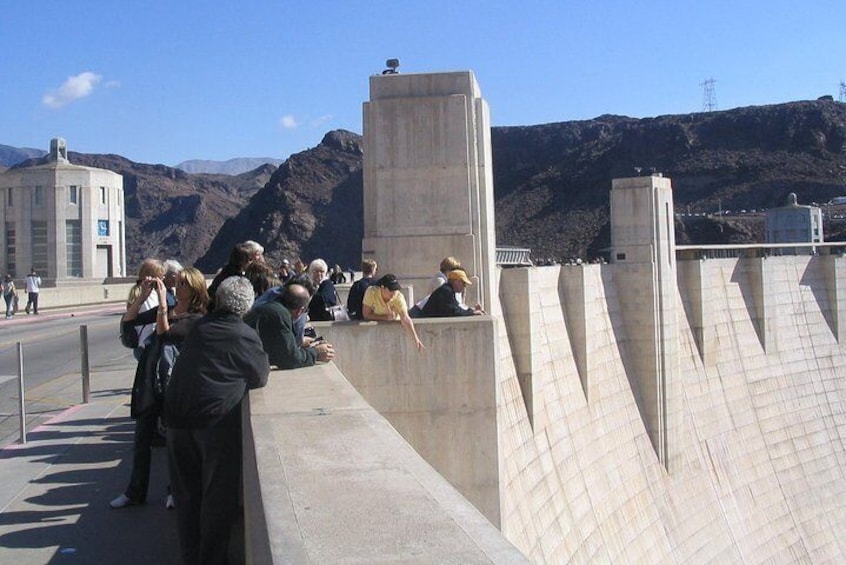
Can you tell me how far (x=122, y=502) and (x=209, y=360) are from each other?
98.2 inches

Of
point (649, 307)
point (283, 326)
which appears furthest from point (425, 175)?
point (649, 307)

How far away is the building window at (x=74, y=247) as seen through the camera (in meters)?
41.9

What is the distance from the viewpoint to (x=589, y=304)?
1450 centimetres

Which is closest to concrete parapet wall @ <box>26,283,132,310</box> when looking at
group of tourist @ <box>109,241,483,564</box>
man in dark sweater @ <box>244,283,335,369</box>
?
group of tourist @ <box>109,241,483,564</box>

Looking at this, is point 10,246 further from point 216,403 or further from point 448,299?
point 216,403

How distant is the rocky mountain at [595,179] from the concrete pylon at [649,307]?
64618 millimetres

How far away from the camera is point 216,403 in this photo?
13.9ft

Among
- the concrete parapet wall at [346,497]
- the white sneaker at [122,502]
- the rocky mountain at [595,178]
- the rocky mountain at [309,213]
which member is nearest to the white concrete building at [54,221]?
the white sneaker at [122,502]

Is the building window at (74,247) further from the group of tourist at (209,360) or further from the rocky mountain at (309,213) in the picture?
the rocky mountain at (309,213)

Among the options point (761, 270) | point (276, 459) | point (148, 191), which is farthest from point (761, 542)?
point (148, 191)

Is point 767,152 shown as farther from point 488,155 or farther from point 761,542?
point 488,155

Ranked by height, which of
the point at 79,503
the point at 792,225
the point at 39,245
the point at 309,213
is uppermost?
the point at 309,213

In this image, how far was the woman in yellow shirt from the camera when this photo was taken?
7.21 meters

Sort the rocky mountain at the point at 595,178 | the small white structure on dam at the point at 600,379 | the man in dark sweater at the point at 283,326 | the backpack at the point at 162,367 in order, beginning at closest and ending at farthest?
the man in dark sweater at the point at 283,326
the backpack at the point at 162,367
the small white structure on dam at the point at 600,379
the rocky mountain at the point at 595,178
